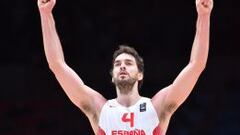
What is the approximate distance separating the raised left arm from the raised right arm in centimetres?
73

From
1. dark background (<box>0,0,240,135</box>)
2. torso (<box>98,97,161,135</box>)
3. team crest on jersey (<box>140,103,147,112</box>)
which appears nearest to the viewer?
torso (<box>98,97,161,135</box>)

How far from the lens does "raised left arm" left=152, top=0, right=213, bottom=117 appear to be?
6.21 metres

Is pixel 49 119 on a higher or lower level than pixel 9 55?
Result: lower

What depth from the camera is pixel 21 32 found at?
1248 cm

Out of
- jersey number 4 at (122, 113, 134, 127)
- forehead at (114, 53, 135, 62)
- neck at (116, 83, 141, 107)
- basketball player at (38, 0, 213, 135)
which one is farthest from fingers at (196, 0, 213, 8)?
jersey number 4 at (122, 113, 134, 127)

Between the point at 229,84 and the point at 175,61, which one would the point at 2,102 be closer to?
the point at 175,61

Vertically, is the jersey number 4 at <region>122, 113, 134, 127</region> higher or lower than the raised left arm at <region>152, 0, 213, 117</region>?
lower

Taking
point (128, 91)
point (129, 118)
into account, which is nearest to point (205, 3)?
point (128, 91)

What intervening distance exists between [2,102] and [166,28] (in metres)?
3.64

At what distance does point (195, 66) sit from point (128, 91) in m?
0.82

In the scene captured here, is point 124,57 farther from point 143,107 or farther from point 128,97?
point 143,107

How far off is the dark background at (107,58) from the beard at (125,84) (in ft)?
16.0

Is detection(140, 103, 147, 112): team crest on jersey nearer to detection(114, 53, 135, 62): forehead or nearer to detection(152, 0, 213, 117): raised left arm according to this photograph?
detection(152, 0, 213, 117): raised left arm

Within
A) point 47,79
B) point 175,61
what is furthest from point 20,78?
point 175,61
